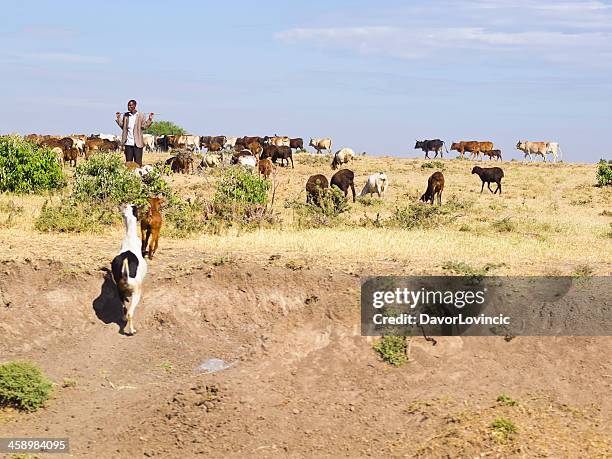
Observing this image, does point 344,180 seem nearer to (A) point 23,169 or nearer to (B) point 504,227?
(B) point 504,227

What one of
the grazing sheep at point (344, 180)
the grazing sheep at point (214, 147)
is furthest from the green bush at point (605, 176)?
the grazing sheep at point (214, 147)

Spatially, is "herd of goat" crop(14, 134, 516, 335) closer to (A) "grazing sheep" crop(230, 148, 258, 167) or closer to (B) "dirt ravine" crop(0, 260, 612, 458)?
(A) "grazing sheep" crop(230, 148, 258, 167)

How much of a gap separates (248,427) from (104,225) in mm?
7233

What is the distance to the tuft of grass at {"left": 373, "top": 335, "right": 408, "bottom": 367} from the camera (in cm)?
1213

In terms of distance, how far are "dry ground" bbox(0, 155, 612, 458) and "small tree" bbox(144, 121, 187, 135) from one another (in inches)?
2128

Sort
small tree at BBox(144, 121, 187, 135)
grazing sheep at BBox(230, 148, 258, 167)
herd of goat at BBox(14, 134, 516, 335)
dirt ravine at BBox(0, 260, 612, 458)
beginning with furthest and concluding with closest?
small tree at BBox(144, 121, 187, 135), grazing sheep at BBox(230, 148, 258, 167), herd of goat at BBox(14, 134, 516, 335), dirt ravine at BBox(0, 260, 612, 458)

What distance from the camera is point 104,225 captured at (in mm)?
17109

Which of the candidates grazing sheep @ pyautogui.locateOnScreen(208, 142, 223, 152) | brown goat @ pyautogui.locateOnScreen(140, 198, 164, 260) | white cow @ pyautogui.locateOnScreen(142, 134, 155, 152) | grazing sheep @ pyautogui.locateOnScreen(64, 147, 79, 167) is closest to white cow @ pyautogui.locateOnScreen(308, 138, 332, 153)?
grazing sheep @ pyautogui.locateOnScreen(208, 142, 223, 152)

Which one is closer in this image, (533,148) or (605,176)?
(605,176)

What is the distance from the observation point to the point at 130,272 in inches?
491

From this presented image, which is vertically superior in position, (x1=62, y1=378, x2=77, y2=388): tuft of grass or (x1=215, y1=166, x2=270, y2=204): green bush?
(x1=215, y1=166, x2=270, y2=204): green bush

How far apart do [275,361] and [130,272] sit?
2.41 m

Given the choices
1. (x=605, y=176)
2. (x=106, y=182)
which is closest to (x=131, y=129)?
(x=106, y=182)

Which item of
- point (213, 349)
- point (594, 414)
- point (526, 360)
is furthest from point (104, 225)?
point (594, 414)
